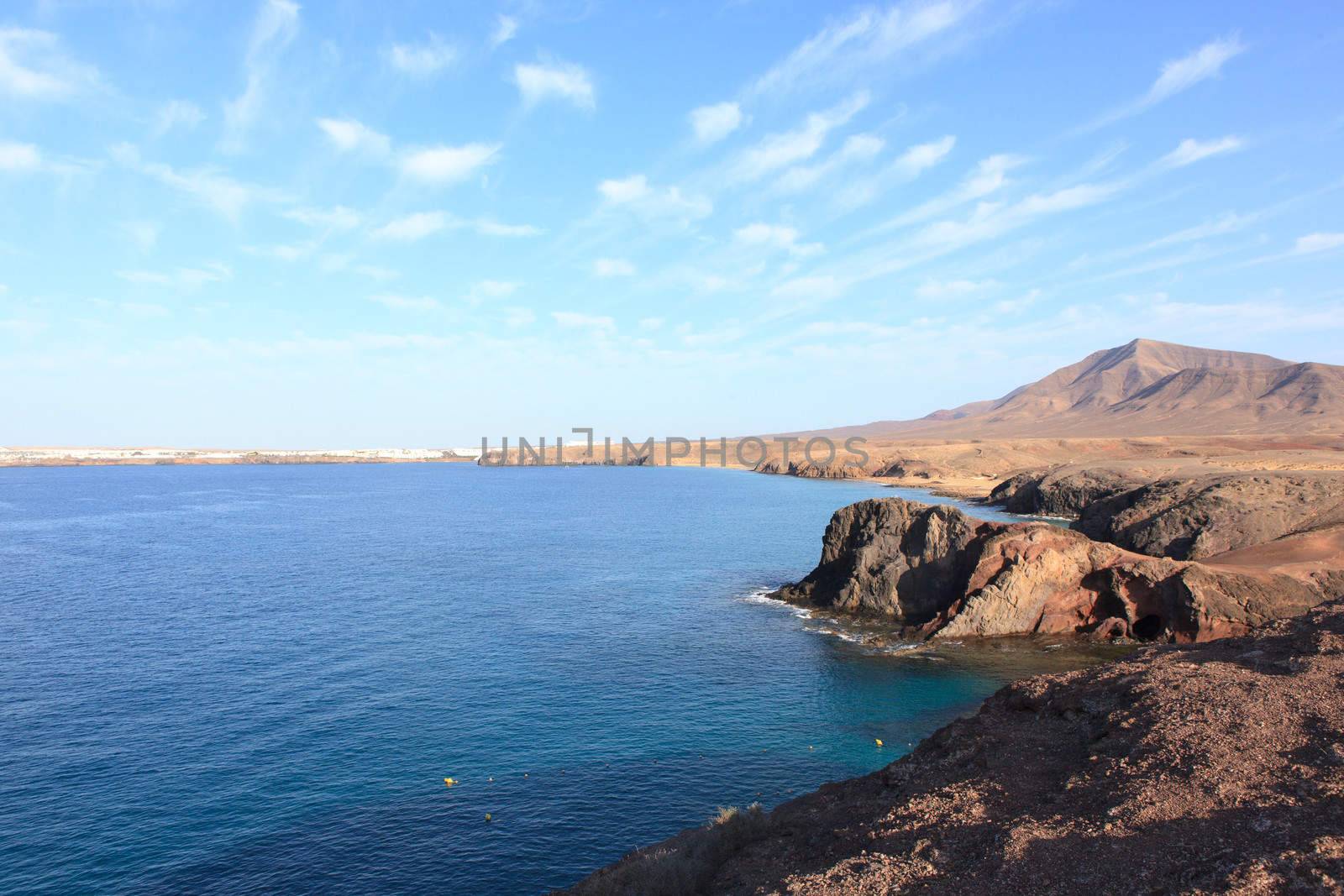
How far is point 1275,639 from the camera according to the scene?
32.2 metres

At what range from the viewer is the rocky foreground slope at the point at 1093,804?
18.1 meters

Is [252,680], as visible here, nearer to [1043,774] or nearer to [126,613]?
[126,613]

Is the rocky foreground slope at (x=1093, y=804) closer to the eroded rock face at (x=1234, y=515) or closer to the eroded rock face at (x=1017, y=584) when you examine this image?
the eroded rock face at (x=1017, y=584)

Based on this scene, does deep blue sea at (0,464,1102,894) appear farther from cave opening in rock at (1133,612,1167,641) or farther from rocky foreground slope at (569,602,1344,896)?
cave opening in rock at (1133,612,1167,641)

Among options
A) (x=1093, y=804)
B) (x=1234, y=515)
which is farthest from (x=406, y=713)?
(x=1234, y=515)

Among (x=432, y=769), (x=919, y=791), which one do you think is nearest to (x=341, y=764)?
(x=432, y=769)

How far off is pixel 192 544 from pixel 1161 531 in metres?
111

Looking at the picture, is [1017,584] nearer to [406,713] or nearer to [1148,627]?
[1148,627]

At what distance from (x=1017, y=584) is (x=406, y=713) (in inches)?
1655

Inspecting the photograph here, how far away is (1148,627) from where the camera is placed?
185 feet

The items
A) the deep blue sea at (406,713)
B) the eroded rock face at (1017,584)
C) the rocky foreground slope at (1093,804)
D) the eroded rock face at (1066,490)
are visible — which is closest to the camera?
the rocky foreground slope at (1093,804)

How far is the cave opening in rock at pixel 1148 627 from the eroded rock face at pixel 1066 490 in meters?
67.4

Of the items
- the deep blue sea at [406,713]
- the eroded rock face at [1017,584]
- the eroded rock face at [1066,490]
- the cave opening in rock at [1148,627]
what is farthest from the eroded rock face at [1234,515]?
the eroded rock face at [1066,490]

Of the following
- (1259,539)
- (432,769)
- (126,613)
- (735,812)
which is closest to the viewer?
(735,812)
